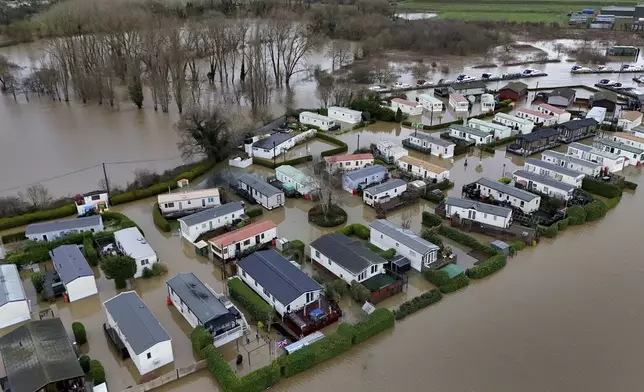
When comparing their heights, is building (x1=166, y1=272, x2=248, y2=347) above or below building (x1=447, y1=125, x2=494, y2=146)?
below

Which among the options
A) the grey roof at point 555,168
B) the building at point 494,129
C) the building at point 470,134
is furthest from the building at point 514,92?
the grey roof at point 555,168

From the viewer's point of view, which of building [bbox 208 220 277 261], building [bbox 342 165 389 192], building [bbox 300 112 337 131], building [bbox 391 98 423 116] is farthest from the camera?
building [bbox 391 98 423 116]

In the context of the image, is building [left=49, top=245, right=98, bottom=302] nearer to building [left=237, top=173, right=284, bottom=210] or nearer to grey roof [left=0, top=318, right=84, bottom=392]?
grey roof [left=0, top=318, right=84, bottom=392]

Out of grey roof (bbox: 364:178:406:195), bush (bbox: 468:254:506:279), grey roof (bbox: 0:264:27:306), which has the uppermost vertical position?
grey roof (bbox: 364:178:406:195)

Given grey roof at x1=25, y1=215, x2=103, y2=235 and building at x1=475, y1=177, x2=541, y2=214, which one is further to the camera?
building at x1=475, y1=177, x2=541, y2=214

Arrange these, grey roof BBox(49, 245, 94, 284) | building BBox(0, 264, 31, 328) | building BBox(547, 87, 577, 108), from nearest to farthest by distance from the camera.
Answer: building BBox(0, 264, 31, 328) → grey roof BBox(49, 245, 94, 284) → building BBox(547, 87, 577, 108)

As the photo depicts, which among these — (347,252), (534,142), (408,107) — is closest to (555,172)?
(534,142)

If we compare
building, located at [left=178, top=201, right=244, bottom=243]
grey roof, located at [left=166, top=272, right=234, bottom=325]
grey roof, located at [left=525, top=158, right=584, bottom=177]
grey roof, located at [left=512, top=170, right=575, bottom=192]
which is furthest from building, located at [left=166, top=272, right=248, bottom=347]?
grey roof, located at [left=525, top=158, right=584, bottom=177]
